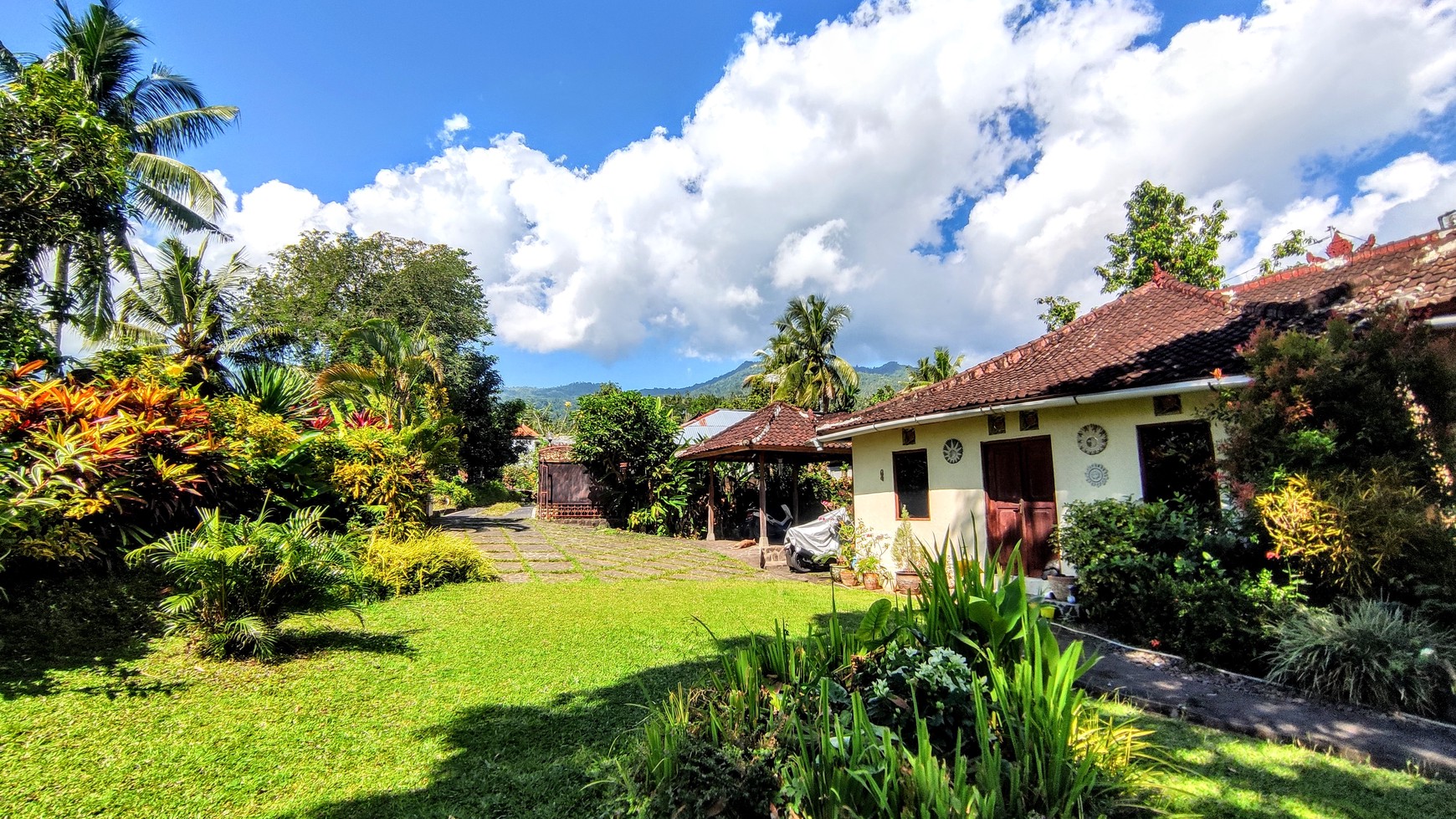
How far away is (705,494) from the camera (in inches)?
692

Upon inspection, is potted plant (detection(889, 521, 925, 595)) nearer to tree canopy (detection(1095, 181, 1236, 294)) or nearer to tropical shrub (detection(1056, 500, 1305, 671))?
tropical shrub (detection(1056, 500, 1305, 671))

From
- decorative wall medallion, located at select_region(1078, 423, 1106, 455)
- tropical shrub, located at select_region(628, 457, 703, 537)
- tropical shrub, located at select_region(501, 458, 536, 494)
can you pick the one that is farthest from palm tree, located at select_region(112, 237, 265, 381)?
tropical shrub, located at select_region(501, 458, 536, 494)

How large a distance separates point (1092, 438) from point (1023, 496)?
1.26m

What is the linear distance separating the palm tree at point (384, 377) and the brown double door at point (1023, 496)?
12.3m

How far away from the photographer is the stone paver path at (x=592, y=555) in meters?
9.59

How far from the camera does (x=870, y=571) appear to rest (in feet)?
31.6

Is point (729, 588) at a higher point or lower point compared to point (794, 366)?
lower

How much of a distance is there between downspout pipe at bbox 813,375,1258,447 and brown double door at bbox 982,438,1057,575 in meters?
0.64

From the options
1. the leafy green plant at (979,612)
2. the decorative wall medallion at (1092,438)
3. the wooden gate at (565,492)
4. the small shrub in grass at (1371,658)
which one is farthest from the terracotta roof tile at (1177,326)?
the wooden gate at (565,492)

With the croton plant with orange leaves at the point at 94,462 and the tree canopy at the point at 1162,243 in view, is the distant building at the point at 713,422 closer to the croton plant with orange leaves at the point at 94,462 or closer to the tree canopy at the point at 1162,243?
the tree canopy at the point at 1162,243

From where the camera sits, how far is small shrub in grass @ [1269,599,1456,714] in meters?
3.68

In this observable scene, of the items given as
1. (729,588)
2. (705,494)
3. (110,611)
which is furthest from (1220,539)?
(705,494)

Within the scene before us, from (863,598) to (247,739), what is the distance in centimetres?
687

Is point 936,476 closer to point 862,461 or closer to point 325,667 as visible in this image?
point 862,461
